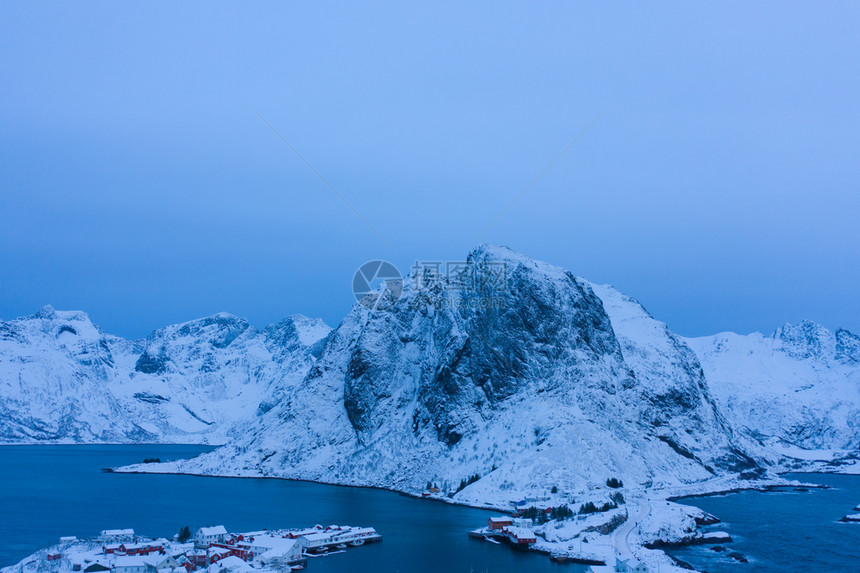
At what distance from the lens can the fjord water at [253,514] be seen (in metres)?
73.1

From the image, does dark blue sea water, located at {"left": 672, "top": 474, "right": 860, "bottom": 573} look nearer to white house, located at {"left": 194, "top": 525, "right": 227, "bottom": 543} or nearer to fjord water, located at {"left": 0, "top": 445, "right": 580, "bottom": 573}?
fjord water, located at {"left": 0, "top": 445, "right": 580, "bottom": 573}

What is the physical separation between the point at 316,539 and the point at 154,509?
3769 cm

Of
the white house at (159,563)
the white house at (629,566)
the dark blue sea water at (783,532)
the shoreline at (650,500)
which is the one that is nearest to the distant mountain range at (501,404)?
the shoreline at (650,500)

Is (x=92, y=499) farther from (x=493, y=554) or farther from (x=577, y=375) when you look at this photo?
(x=577, y=375)

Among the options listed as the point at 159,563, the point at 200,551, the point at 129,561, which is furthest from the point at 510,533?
the point at 129,561

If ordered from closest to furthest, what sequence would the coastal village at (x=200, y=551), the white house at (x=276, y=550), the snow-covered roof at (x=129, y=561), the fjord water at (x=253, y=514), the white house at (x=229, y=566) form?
the white house at (x=229, y=566) → the snow-covered roof at (x=129, y=561) → the coastal village at (x=200, y=551) → the white house at (x=276, y=550) → the fjord water at (x=253, y=514)

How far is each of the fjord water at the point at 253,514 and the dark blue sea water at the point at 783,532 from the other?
17.8 m

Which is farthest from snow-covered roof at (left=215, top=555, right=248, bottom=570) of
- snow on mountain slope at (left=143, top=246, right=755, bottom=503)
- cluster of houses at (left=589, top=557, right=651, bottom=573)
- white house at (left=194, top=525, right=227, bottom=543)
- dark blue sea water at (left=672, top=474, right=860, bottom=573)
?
snow on mountain slope at (left=143, top=246, right=755, bottom=503)

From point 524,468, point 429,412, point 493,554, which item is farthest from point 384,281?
point 493,554

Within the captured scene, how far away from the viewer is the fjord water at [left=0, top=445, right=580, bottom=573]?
73125mm

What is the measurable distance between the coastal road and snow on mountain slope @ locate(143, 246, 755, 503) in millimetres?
10574

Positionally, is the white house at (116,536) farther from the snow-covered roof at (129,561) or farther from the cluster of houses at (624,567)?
the cluster of houses at (624,567)

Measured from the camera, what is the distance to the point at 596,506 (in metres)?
94.3

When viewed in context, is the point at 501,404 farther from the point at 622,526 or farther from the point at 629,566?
the point at 629,566
